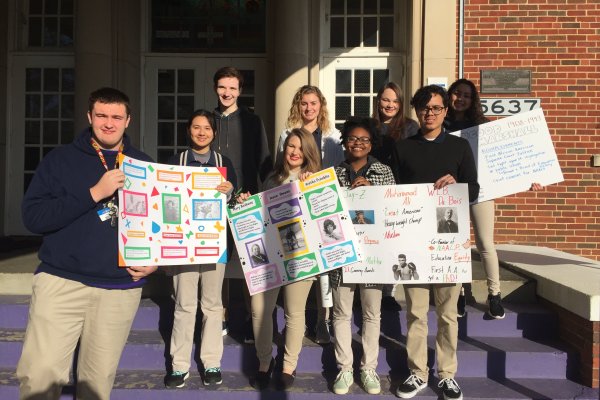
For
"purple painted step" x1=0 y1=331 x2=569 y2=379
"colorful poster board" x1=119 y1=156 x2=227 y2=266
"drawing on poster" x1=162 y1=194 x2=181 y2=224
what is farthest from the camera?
"purple painted step" x1=0 y1=331 x2=569 y2=379

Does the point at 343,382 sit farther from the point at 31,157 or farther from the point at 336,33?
the point at 31,157

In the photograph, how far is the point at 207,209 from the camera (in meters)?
3.63

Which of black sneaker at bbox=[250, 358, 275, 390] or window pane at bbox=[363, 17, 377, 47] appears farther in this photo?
window pane at bbox=[363, 17, 377, 47]

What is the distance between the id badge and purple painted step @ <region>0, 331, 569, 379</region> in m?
1.80

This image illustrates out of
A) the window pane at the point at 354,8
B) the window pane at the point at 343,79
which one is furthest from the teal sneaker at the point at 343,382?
the window pane at the point at 354,8

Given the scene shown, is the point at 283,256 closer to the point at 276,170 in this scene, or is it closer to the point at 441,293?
the point at 276,170

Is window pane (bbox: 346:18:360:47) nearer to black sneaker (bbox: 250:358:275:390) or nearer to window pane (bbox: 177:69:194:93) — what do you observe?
window pane (bbox: 177:69:194:93)

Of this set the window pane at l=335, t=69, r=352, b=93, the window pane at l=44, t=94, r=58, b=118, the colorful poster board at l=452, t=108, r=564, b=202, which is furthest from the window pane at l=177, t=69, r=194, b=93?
the colorful poster board at l=452, t=108, r=564, b=202

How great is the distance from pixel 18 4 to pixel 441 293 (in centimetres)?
753

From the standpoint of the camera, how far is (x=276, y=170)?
155 inches

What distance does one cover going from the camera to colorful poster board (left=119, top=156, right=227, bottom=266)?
304 centimetres

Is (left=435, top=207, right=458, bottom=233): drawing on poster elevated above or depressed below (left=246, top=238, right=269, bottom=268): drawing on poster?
above

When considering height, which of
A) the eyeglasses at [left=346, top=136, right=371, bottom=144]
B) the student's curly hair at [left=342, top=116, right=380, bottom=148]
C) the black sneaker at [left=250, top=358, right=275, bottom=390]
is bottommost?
the black sneaker at [left=250, top=358, right=275, bottom=390]

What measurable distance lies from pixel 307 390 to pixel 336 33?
5.39m
